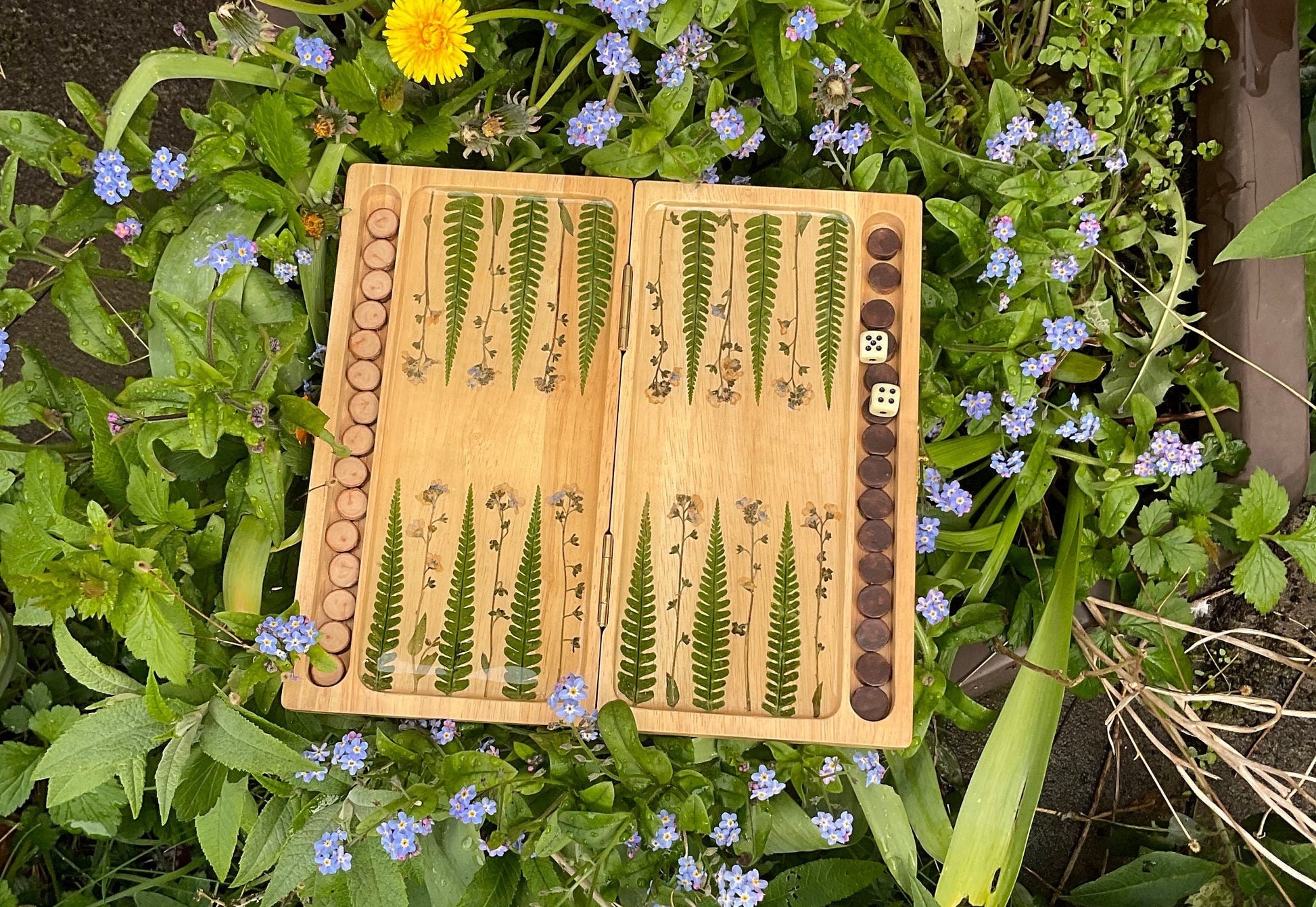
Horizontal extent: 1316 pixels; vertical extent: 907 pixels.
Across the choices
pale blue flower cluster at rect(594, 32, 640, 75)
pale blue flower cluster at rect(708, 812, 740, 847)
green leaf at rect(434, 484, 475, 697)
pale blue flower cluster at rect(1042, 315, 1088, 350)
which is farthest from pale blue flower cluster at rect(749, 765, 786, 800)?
pale blue flower cluster at rect(594, 32, 640, 75)

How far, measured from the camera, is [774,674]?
4.25 feet

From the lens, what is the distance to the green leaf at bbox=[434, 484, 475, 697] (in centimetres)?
129

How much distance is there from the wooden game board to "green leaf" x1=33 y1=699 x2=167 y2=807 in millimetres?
177

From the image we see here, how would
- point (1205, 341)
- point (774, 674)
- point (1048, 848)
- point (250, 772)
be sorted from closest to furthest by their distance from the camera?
point (250, 772)
point (774, 674)
point (1205, 341)
point (1048, 848)

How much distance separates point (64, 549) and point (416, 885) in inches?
28.2

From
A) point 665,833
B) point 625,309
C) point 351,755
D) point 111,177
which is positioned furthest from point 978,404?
point 111,177

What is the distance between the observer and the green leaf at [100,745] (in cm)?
118

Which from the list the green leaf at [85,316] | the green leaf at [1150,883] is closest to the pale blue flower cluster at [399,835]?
the green leaf at [85,316]

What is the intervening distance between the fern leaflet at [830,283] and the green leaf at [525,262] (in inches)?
16.5

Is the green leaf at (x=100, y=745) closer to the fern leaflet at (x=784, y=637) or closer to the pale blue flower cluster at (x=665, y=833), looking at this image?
the pale blue flower cluster at (x=665, y=833)

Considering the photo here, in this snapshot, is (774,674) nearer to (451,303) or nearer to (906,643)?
(906,643)

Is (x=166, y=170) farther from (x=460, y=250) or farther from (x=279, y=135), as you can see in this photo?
(x=460, y=250)

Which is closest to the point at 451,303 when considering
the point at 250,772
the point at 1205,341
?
the point at 250,772

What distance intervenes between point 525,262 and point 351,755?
75 cm
